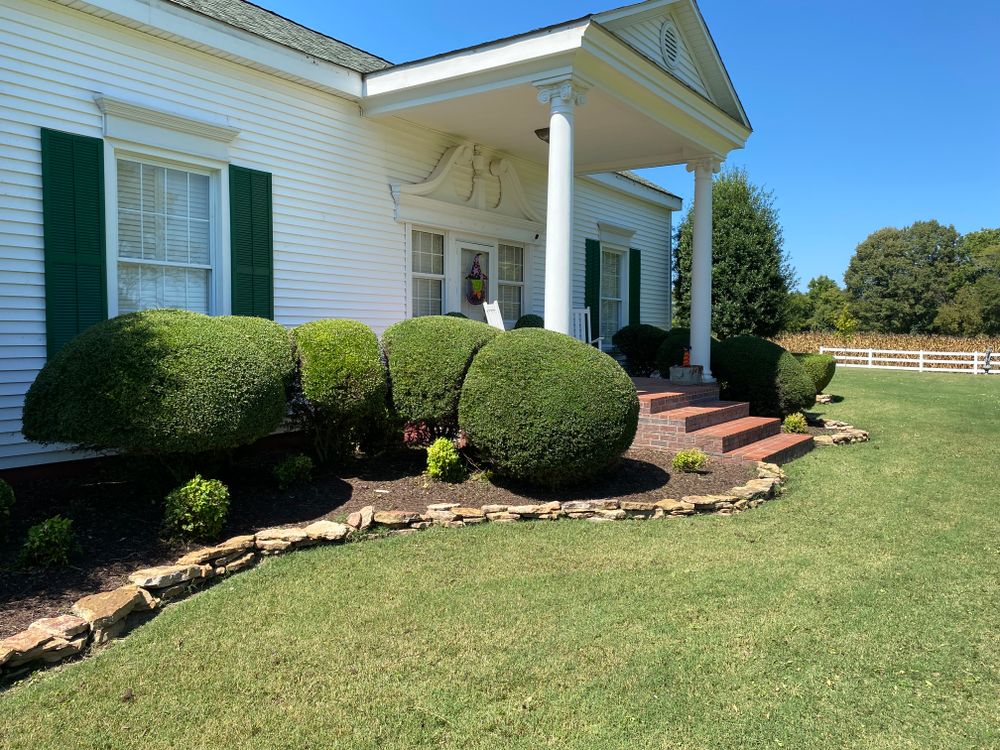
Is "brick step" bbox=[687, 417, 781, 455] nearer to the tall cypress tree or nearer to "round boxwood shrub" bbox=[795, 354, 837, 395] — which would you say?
"round boxwood shrub" bbox=[795, 354, 837, 395]

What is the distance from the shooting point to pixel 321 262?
25.8 ft

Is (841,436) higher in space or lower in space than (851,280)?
lower

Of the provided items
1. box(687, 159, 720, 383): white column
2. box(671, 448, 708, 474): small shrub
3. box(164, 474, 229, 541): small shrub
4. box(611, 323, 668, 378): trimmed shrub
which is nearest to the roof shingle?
box(164, 474, 229, 541): small shrub

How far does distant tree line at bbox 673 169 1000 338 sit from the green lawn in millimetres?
13767

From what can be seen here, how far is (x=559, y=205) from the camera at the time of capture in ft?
23.7

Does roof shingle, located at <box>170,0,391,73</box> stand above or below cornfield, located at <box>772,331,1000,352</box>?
above

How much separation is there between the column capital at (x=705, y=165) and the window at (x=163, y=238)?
692 centimetres

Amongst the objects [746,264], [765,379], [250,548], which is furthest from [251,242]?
[746,264]

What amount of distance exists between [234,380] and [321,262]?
326 centimetres

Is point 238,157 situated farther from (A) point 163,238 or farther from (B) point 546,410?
(B) point 546,410

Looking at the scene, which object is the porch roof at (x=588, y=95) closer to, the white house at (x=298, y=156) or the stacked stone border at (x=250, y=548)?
the white house at (x=298, y=156)

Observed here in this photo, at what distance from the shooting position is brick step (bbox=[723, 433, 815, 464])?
299 inches

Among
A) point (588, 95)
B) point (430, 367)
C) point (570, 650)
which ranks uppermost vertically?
point (588, 95)

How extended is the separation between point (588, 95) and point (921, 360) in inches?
831
